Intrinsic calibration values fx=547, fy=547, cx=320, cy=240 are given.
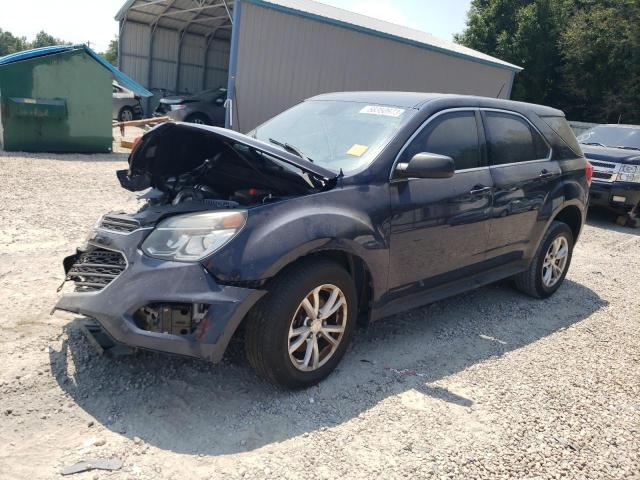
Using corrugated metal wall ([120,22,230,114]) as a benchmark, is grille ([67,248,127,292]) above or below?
below

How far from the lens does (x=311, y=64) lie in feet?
43.3

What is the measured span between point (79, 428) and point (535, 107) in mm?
4491

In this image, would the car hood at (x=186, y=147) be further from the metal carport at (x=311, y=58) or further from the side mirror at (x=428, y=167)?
the metal carport at (x=311, y=58)

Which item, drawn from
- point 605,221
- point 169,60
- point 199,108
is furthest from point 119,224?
point 169,60

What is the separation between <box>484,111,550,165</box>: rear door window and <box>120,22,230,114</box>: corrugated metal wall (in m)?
17.4

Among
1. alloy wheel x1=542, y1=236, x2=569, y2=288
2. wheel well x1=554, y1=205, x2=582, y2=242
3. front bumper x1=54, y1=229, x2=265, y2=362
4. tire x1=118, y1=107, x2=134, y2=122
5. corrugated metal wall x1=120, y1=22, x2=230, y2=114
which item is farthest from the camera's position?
corrugated metal wall x1=120, y1=22, x2=230, y2=114

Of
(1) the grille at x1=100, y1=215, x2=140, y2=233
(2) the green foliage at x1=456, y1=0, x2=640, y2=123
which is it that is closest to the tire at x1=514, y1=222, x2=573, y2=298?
(1) the grille at x1=100, y1=215, x2=140, y2=233

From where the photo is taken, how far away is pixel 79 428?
8.92 feet

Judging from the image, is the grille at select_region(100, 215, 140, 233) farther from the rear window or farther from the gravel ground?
the rear window

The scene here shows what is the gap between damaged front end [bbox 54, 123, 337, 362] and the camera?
9.05 ft

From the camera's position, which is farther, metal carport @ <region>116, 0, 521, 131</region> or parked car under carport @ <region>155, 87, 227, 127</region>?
parked car under carport @ <region>155, 87, 227, 127</region>

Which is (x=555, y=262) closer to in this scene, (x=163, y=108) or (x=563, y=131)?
(x=563, y=131)

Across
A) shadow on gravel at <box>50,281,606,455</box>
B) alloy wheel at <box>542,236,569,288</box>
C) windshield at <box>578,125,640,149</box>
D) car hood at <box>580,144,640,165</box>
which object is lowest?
shadow on gravel at <box>50,281,606,455</box>

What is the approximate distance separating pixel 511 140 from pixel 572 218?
1.38m
